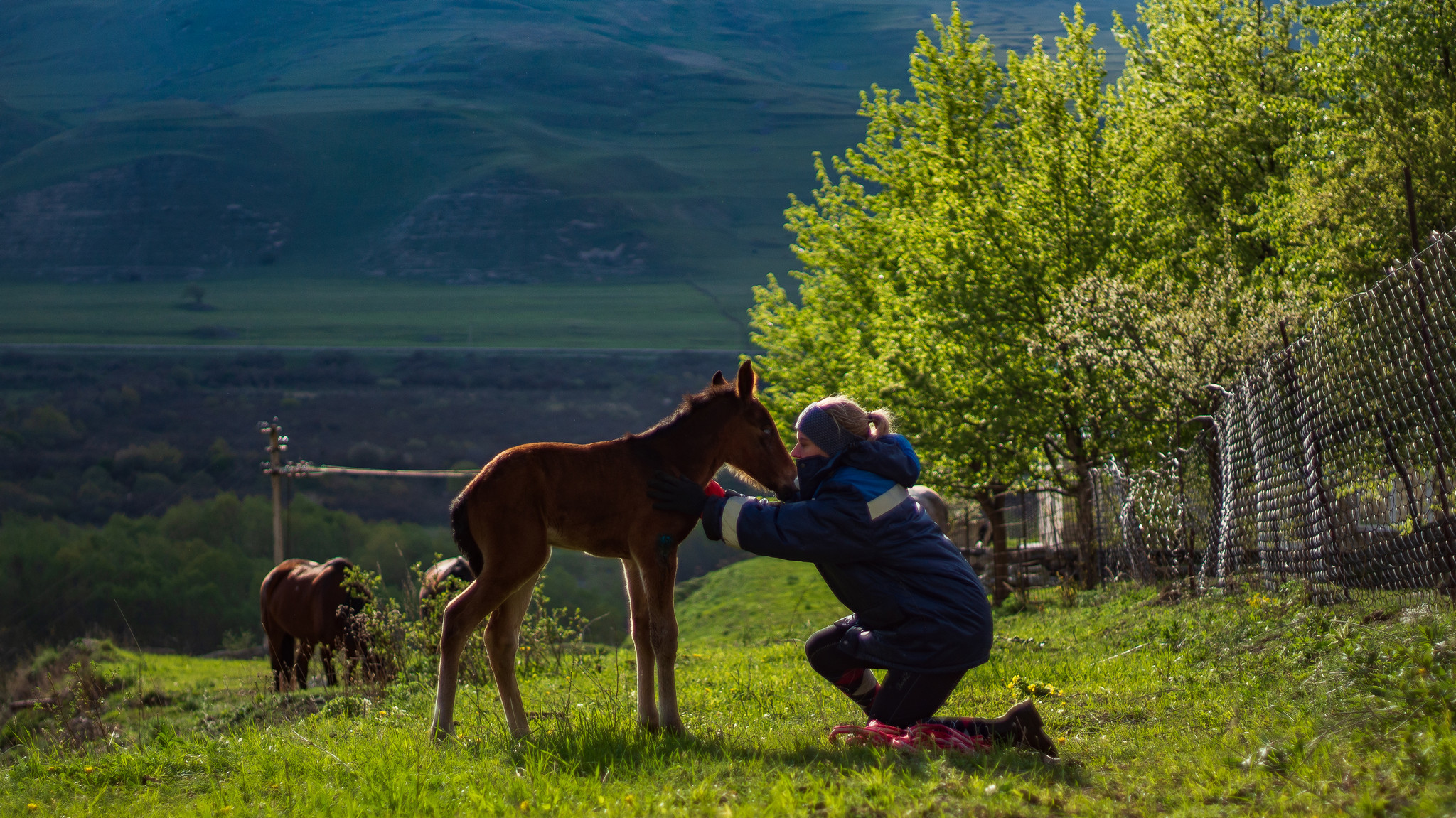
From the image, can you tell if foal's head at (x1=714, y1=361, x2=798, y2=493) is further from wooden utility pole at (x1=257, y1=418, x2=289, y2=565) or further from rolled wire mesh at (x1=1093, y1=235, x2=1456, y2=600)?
wooden utility pole at (x1=257, y1=418, x2=289, y2=565)

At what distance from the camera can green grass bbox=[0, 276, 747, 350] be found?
431 ft

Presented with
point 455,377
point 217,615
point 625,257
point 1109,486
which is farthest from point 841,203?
point 625,257

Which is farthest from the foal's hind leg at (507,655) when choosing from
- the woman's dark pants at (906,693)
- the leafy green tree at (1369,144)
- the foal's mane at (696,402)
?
the leafy green tree at (1369,144)

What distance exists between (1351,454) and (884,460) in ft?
14.2

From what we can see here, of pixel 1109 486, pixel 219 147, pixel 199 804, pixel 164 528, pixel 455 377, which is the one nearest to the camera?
pixel 199 804

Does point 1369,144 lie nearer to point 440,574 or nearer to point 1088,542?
point 1088,542

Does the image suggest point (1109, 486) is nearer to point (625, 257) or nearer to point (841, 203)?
point (841, 203)

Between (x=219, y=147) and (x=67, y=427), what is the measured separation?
100365 mm

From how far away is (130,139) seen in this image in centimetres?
18462

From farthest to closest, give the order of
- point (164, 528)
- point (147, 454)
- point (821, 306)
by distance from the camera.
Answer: point (147, 454) < point (164, 528) < point (821, 306)

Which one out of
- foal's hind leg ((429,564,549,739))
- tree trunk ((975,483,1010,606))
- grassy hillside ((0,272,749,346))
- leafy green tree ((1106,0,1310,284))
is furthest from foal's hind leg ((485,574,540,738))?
grassy hillside ((0,272,749,346))

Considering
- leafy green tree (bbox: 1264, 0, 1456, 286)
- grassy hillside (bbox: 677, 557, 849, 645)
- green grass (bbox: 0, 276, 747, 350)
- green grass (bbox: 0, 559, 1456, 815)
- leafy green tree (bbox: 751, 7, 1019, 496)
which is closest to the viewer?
green grass (bbox: 0, 559, 1456, 815)

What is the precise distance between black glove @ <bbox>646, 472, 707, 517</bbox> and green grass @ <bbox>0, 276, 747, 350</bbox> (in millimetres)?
136320

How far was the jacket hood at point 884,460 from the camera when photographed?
15.7 feet
